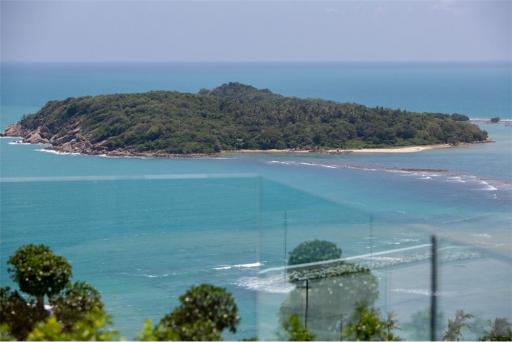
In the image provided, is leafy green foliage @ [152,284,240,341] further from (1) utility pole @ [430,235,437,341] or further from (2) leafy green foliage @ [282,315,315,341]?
(1) utility pole @ [430,235,437,341]

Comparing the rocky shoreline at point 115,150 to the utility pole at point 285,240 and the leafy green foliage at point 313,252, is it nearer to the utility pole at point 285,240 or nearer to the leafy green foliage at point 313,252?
the utility pole at point 285,240

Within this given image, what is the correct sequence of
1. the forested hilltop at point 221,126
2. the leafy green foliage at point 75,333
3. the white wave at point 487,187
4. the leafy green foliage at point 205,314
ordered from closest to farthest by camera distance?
the leafy green foliage at point 75,333 < the leafy green foliage at point 205,314 < the white wave at point 487,187 < the forested hilltop at point 221,126

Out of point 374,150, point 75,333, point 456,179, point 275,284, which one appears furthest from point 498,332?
point 374,150

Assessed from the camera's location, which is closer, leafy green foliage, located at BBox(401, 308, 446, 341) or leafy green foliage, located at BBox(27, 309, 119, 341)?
leafy green foliage, located at BBox(27, 309, 119, 341)

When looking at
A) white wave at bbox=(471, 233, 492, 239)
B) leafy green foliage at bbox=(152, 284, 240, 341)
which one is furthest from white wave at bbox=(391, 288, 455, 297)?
white wave at bbox=(471, 233, 492, 239)

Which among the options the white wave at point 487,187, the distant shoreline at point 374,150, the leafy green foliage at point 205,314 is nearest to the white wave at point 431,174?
the white wave at point 487,187

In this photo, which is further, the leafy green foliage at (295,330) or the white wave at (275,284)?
the white wave at (275,284)

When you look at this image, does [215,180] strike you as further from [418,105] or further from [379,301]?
[418,105]
